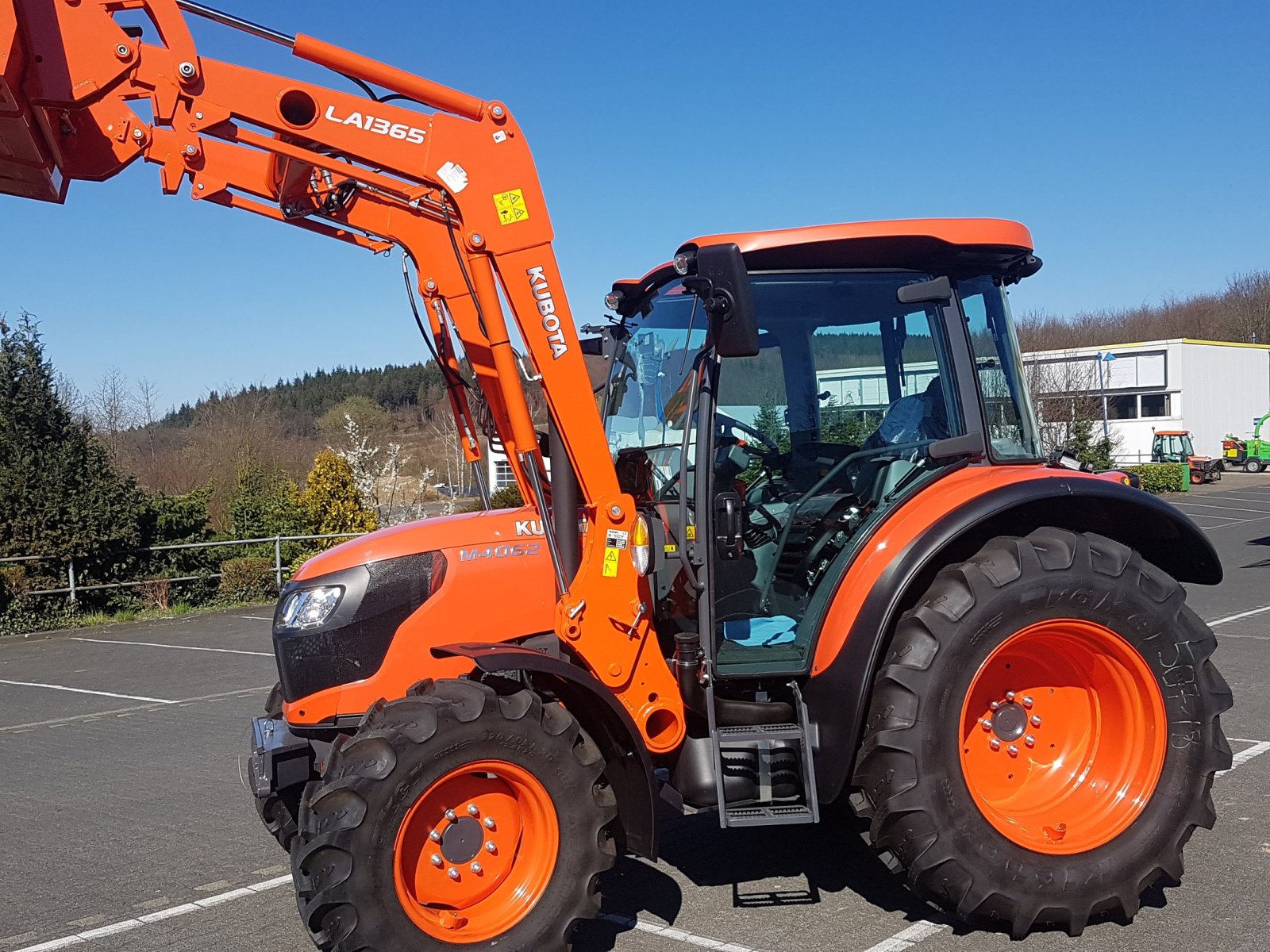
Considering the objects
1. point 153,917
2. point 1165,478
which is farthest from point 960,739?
point 1165,478

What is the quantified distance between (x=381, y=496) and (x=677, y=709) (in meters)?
32.1

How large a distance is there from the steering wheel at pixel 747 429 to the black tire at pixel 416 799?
51.8 inches

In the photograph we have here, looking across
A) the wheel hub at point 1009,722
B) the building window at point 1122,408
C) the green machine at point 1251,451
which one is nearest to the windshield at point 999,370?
the wheel hub at point 1009,722

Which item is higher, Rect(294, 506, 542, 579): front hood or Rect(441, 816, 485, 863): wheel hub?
Rect(294, 506, 542, 579): front hood

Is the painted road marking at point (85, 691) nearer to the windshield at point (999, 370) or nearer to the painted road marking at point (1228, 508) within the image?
the windshield at point (999, 370)

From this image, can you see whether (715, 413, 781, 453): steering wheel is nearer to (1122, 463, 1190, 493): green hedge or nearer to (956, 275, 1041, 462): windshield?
(956, 275, 1041, 462): windshield

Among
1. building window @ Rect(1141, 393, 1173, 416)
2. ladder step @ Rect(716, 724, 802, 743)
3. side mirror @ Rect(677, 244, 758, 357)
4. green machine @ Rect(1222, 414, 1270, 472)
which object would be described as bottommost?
ladder step @ Rect(716, 724, 802, 743)

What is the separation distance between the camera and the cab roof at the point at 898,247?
4.44 meters

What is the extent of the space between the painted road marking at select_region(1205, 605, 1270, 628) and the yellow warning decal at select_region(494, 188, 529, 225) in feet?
36.3

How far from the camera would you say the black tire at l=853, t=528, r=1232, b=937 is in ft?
13.5

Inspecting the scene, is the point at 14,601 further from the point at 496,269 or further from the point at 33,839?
the point at 496,269

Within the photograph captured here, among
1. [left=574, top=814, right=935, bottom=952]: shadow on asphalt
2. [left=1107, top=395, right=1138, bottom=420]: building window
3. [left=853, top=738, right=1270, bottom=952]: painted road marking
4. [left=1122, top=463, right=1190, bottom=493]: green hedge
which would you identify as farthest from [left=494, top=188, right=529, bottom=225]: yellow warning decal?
[left=1107, top=395, right=1138, bottom=420]: building window

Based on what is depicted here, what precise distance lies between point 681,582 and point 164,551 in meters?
15.7

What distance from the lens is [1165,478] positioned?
38.7 m
